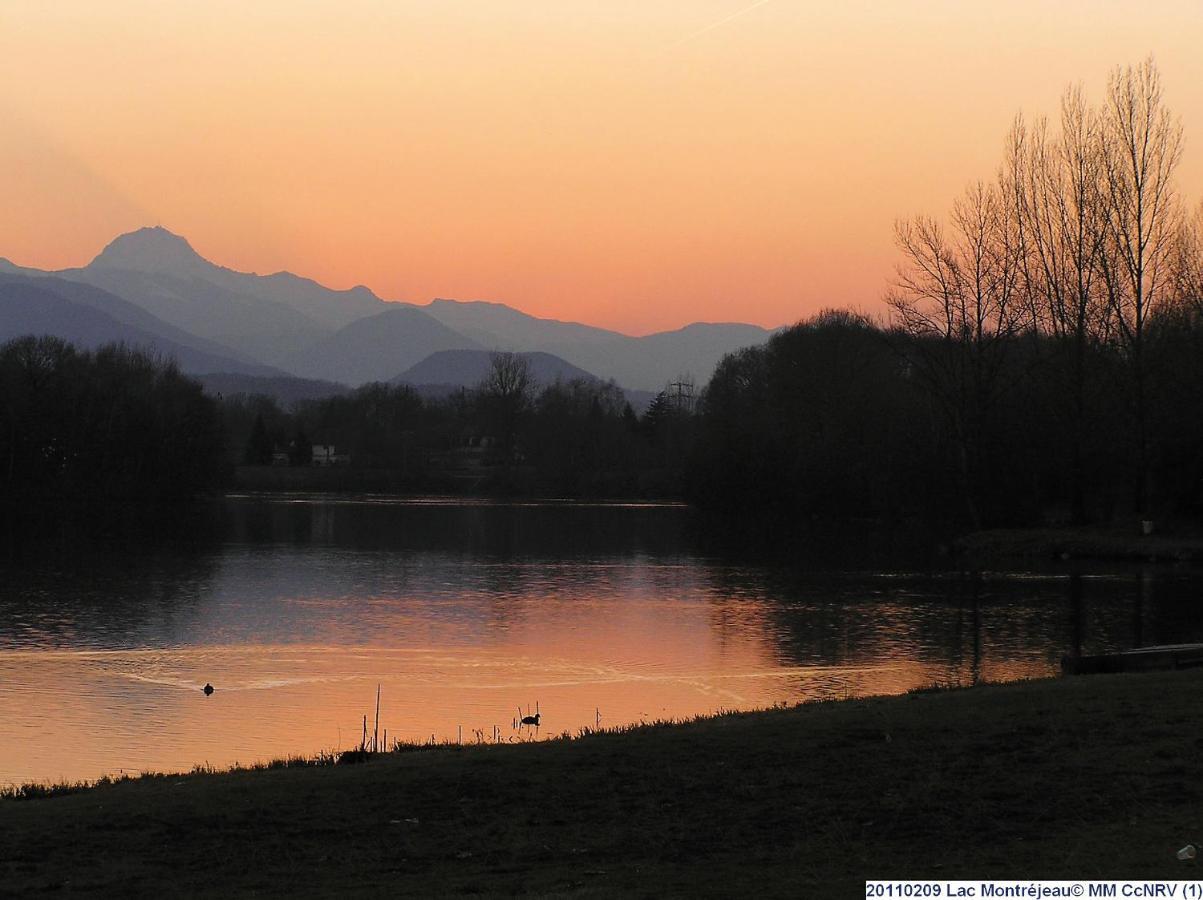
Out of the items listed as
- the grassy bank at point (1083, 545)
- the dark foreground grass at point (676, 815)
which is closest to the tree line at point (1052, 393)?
the grassy bank at point (1083, 545)

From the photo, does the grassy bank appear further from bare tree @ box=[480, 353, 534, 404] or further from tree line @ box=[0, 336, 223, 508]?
bare tree @ box=[480, 353, 534, 404]

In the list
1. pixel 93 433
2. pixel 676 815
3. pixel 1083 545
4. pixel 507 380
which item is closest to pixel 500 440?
pixel 507 380

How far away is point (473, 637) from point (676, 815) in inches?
824

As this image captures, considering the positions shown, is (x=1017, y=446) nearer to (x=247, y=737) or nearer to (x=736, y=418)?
(x=736, y=418)

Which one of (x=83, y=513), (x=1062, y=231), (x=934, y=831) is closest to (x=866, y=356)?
(x=1062, y=231)

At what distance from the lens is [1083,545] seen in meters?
55.9

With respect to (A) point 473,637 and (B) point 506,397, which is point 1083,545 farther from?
(B) point 506,397

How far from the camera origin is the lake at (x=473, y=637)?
21.9 metres

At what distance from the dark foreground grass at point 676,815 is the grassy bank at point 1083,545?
3903 cm

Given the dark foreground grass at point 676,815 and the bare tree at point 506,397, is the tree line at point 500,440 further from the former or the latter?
the dark foreground grass at point 676,815

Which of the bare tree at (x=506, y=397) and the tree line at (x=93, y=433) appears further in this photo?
the bare tree at (x=506, y=397)

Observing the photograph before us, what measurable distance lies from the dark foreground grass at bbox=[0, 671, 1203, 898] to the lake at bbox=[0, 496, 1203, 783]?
5422 millimetres

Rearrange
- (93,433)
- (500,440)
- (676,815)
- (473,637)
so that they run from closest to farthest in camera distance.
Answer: (676,815) → (473,637) → (93,433) → (500,440)

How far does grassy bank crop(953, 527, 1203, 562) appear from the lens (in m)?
52.6
